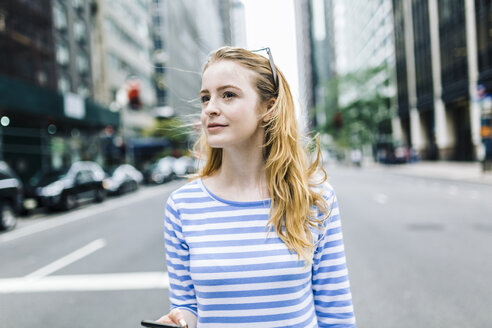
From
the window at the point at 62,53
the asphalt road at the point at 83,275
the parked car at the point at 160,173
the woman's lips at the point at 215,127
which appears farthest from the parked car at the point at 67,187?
the woman's lips at the point at 215,127

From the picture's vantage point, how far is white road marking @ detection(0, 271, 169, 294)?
17.7 ft

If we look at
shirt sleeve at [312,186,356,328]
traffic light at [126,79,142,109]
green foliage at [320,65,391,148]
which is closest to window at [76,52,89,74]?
traffic light at [126,79,142,109]

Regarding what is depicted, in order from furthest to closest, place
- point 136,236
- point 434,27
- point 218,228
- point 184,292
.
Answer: point 434,27, point 136,236, point 184,292, point 218,228

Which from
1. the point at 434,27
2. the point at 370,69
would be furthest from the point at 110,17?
the point at 370,69

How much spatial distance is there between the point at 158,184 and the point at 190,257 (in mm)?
28401

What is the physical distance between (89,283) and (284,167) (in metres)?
4.85

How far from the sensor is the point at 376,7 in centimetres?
6025

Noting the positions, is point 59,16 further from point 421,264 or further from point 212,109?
point 212,109

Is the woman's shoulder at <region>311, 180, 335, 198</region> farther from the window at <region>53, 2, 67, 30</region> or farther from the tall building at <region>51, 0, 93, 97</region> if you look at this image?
the window at <region>53, 2, 67, 30</region>

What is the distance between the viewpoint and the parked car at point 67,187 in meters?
14.1

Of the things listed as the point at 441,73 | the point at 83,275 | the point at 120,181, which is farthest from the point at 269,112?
the point at 441,73

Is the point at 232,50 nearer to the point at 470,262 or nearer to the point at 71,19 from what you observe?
the point at 470,262

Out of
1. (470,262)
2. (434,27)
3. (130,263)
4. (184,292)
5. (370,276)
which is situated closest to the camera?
(184,292)

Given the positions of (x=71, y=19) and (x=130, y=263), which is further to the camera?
(x=71, y=19)
